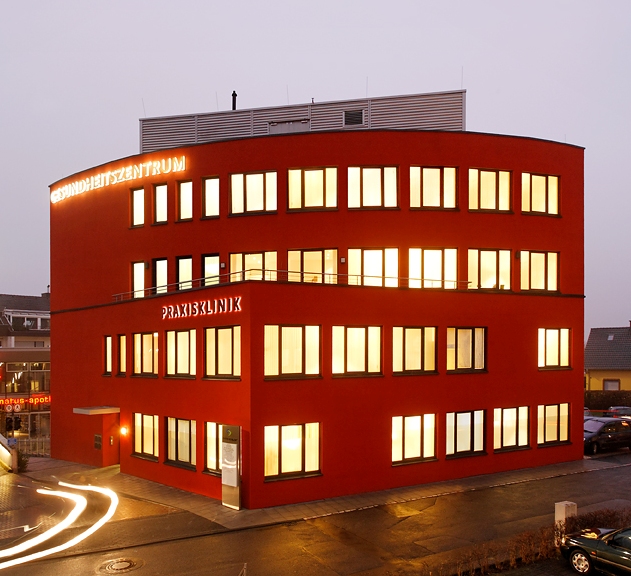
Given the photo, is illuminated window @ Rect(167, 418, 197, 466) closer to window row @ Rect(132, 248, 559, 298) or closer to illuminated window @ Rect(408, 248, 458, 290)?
window row @ Rect(132, 248, 559, 298)

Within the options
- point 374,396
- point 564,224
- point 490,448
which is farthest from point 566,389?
point 374,396

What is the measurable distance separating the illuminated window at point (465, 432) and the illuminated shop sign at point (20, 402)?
4129cm

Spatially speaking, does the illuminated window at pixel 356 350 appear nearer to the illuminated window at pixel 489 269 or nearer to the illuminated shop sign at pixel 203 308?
the illuminated shop sign at pixel 203 308

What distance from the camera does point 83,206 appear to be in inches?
1271

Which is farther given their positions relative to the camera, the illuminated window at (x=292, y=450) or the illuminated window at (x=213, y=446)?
the illuminated window at (x=213, y=446)

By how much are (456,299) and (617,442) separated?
516 inches

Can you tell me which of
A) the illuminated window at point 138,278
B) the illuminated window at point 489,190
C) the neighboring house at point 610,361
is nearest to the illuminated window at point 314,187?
the illuminated window at point 489,190

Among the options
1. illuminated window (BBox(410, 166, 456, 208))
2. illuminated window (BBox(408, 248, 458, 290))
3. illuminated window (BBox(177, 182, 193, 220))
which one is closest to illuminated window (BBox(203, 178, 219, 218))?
illuminated window (BBox(177, 182, 193, 220))

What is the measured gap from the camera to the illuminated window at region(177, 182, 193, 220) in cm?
2775

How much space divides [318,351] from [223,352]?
11.1 feet

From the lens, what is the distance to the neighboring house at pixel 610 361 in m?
54.4

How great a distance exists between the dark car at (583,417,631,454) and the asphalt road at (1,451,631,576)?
27.2 feet

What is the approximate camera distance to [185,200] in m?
28.0

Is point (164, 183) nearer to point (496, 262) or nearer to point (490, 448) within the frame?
point (496, 262)
